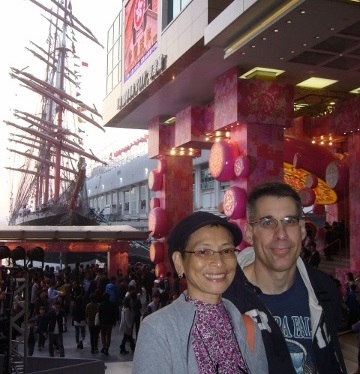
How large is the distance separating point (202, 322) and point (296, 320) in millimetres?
796

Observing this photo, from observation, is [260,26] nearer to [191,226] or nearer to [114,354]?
[114,354]

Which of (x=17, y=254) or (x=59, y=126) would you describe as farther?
(x=59, y=126)

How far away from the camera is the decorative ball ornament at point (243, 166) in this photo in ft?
44.0

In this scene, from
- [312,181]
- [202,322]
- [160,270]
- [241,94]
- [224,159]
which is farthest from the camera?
[160,270]

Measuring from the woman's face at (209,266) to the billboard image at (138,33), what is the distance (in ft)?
49.6

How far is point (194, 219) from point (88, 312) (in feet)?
33.5

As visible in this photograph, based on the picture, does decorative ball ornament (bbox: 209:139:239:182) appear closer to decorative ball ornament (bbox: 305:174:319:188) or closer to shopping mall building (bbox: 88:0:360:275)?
shopping mall building (bbox: 88:0:360:275)

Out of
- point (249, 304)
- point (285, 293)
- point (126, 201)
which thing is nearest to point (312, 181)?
point (285, 293)

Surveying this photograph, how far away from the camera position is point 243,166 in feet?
44.0

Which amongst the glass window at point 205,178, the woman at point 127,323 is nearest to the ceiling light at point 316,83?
the woman at point 127,323

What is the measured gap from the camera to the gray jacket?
1899mm

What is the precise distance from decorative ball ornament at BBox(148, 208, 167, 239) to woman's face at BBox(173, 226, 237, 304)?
1788 centimetres

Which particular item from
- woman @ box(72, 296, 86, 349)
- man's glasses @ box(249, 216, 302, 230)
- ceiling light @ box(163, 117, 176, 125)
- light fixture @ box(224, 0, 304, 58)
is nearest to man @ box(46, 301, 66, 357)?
woman @ box(72, 296, 86, 349)

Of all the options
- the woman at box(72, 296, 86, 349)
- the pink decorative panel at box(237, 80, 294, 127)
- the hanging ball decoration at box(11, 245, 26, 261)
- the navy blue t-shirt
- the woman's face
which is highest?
the pink decorative panel at box(237, 80, 294, 127)
